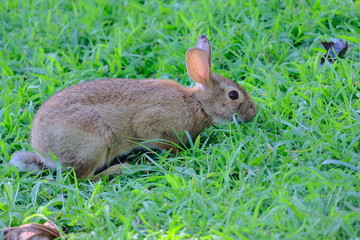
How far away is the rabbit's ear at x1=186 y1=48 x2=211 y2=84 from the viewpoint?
5465 mm

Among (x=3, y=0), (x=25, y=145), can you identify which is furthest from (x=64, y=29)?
(x=25, y=145)

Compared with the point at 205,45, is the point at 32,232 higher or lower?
lower

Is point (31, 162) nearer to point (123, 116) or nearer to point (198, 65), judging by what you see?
point (123, 116)

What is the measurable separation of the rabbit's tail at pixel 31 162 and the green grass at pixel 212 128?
8 cm

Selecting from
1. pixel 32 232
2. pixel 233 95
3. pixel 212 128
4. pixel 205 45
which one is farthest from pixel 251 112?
pixel 32 232

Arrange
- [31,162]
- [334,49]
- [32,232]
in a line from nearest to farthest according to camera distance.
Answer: [32,232]
[31,162]
[334,49]

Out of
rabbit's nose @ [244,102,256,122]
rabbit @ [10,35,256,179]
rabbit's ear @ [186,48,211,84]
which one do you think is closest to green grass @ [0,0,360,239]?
rabbit's nose @ [244,102,256,122]

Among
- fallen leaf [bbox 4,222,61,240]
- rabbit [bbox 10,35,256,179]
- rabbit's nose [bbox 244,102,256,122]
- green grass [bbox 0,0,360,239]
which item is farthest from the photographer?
rabbit's nose [bbox 244,102,256,122]

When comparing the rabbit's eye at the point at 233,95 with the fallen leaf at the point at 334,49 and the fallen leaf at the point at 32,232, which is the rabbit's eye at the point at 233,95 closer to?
the fallen leaf at the point at 334,49

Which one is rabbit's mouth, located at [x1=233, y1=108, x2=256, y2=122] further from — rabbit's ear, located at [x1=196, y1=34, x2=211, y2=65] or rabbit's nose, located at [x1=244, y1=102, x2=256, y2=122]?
rabbit's ear, located at [x1=196, y1=34, x2=211, y2=65]

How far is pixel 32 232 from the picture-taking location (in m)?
4.21

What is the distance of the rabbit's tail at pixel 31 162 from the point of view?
516 centimetres

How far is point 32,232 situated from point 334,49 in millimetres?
3446

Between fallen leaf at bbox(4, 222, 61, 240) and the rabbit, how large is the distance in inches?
38.8
